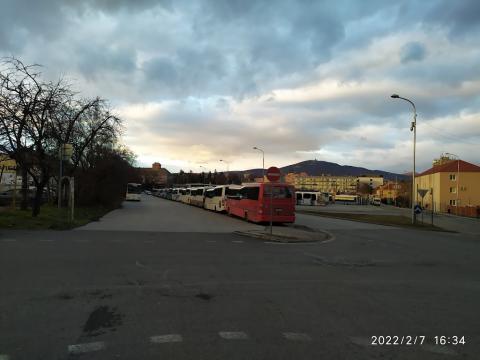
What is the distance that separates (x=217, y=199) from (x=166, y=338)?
39.3 meters

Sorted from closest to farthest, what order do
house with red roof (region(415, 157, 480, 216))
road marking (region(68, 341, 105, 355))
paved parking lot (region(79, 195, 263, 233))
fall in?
road marking (region(68, 341, 105, 355)) < paved parking lot (region(79, 195, 263, 233)) < house with red roof (region(415, 157, 480, 216))

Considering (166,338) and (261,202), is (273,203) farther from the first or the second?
(166,338)

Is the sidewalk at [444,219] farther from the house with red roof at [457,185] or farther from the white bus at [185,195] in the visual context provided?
the house with red roof at [457,185]

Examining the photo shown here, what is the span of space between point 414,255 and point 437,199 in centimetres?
9074

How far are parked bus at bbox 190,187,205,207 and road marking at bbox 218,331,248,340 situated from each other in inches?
1959

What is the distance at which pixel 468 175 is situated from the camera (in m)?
95.2

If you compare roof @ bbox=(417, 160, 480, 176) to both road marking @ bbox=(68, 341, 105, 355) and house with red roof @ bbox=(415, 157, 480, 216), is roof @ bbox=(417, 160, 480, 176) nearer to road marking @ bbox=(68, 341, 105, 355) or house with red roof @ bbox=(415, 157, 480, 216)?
house with red roof @ bbox=(415, 157, 480, 216)

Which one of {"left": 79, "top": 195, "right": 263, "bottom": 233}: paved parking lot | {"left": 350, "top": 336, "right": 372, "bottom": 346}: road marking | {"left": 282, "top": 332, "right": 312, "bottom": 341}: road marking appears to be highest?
{"left": 350, "top": 336, "right": 372, "bottom": 346}: road marking

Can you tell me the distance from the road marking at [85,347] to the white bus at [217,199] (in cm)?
3558

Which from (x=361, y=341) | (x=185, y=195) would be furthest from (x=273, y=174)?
(x=185, y=195)

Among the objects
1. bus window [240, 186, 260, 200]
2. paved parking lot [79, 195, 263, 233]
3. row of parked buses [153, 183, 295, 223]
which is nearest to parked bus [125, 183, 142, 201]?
row of parked buses [153, 183, 295, 223]

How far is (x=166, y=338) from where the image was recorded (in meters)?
5.51

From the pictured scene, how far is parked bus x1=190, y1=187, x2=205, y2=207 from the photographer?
56612 millimetres

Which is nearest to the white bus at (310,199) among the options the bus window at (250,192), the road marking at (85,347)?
the bus window at (250,192)
